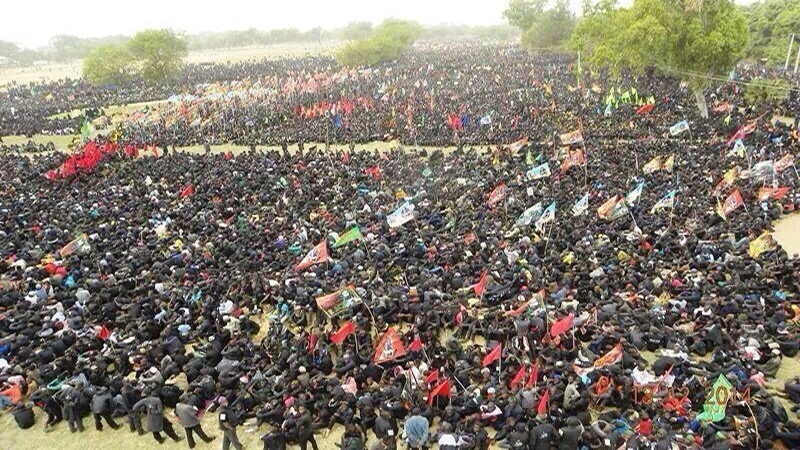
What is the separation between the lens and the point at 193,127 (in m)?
40.8

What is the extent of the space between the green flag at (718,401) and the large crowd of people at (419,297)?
3 cm

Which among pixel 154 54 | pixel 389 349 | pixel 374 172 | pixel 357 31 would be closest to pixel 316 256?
pixel 389 349

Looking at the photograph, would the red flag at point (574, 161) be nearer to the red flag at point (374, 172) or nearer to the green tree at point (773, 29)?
the red flag at point (374, 172)

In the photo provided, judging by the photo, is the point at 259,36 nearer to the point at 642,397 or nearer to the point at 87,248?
the point at 87,248

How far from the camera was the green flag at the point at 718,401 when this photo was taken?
9.52 m

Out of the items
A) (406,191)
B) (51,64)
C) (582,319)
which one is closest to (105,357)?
(582,319)

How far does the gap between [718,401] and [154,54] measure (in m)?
72.5

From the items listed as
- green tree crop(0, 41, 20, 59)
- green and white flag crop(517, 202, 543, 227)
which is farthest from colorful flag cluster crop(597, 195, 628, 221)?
green tree crop(0, 41, 20, 59)

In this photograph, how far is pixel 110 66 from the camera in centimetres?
6781

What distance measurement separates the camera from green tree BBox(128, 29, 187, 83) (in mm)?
68875

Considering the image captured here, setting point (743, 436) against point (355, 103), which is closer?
point (743, 436)

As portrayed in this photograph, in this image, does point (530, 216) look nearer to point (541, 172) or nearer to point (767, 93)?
point (541, 172)

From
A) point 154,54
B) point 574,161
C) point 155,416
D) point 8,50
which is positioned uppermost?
point 8,50

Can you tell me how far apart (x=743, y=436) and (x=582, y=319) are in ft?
12.9
